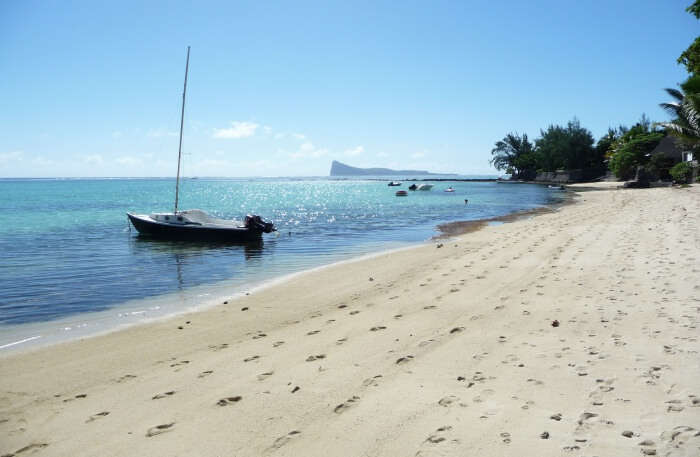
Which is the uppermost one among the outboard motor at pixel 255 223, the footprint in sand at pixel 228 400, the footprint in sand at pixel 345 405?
the outboard motor at pixel 255 223

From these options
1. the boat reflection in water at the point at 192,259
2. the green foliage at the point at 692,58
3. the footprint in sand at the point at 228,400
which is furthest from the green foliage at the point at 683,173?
the footprint in sand at the point at 228,400

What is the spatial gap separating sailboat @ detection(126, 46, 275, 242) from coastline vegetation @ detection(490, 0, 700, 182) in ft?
73.5

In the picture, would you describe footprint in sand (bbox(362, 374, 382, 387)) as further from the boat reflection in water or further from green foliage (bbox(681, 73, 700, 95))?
green foliage (bbox(681, 73, 700, 95))

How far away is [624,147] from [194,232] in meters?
69.5

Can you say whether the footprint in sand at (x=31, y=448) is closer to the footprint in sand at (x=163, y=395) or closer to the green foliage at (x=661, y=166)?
the footprint in sand at (x=163, y=395)

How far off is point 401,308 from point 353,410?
4.43 metres

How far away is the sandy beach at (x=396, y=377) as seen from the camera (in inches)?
159

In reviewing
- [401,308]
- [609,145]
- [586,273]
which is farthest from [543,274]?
[609,145]

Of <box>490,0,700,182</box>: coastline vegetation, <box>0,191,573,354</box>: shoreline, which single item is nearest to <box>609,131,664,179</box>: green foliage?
<box>490,0,700,182</box>: coastline vegetation

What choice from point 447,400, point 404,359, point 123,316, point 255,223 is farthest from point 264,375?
point 255,223

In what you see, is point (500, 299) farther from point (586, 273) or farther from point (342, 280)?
point (342, 280)

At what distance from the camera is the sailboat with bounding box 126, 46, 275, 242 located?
81.8ft

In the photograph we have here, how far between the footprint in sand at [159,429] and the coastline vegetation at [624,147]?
2480 centimetres

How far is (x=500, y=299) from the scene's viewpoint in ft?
29.3
